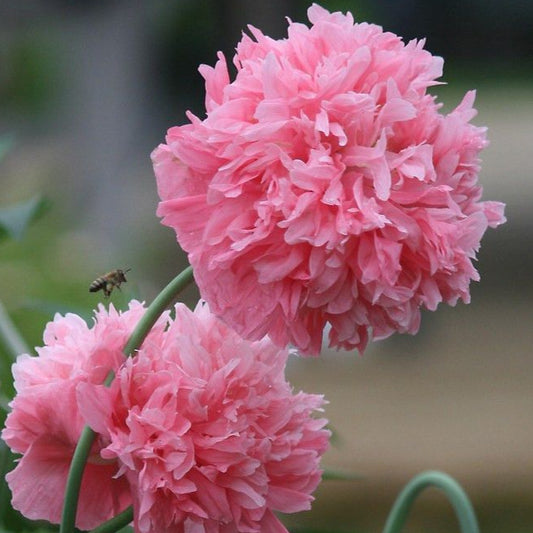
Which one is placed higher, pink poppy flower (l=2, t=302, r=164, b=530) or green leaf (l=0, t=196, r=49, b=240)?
green leaf (l=0, t=196, r=49, b=240)

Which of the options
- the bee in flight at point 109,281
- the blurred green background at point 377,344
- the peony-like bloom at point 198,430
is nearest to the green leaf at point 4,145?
the blurred green background at point 377,344

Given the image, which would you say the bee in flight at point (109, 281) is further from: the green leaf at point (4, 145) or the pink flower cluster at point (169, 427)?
the green leaf at point (4, 145)

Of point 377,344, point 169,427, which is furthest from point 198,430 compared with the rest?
point 377,344

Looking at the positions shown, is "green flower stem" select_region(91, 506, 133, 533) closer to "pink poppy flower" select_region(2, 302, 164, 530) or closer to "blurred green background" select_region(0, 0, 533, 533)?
"pink poppy flower" select_region(2, 302, 164, 530)

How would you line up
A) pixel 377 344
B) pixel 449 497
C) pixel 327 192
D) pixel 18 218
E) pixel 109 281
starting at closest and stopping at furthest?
pixel 327 192
pixel 109 281
pixel 449 497
pixel 18 218
pixel 377 344

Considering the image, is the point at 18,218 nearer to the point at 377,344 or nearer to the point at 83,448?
the point at 83,448

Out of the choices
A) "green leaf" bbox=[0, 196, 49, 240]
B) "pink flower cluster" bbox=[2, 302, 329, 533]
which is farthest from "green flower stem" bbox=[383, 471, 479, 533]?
"green leaf" bbox=[0, 196, 49, 240]
